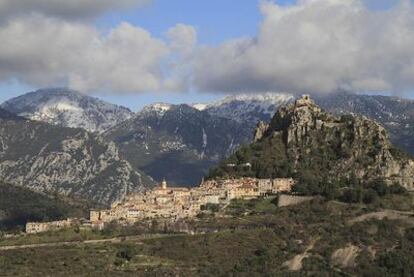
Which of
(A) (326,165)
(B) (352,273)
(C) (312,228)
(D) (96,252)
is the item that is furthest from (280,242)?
(A) (326,165)

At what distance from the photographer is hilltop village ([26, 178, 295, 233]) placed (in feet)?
579

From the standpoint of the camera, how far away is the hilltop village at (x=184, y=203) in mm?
176375

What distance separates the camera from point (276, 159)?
199 metres

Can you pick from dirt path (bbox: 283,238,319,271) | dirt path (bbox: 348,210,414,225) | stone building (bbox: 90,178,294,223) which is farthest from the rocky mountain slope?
dirt path (bbox: 283,238,319,271)

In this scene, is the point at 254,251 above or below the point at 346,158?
below

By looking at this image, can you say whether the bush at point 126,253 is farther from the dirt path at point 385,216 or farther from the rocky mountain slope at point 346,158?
the rocky mountain slope at point 346,158

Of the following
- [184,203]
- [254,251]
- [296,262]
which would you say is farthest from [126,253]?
[184,203]

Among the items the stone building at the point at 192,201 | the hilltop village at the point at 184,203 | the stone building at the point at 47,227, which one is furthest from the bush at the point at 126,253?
the stone building at the point at 47,227

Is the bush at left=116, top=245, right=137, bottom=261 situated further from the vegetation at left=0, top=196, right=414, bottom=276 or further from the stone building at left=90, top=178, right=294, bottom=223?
the stone building at left=90, top=178, right=294, bottom=223

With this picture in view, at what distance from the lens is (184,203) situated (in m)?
184

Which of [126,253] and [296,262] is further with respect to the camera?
[126,253]

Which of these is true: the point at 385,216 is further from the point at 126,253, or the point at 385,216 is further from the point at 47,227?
the point at 47,227

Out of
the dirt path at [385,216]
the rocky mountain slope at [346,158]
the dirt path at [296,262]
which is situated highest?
the rocky mountain slope at [346,158]

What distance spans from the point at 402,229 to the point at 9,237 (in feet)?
247
